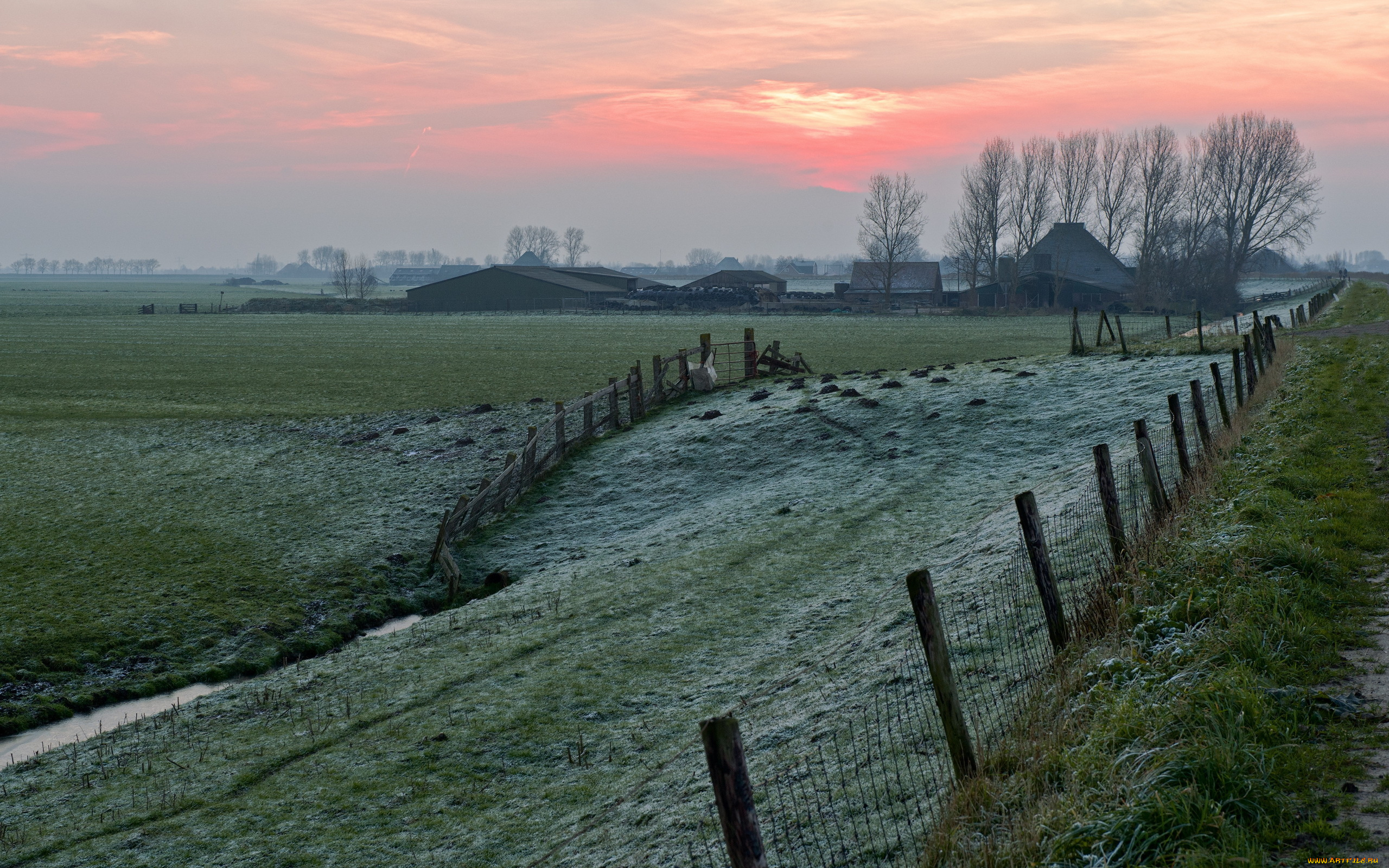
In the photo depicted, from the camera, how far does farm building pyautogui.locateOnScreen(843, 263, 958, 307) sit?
119m

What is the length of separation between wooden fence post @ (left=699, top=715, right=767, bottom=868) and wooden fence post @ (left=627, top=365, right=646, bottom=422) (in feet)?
71.4

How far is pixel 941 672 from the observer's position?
5.64 meters

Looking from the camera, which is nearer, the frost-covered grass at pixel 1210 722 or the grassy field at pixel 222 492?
the frost-covered grass at pixel 1210 722

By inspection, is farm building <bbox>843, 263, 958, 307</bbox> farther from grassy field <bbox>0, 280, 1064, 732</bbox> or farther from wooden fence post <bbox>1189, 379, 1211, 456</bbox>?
wooden fence post <bbox>1189, 379, 1211, 456</bbox>

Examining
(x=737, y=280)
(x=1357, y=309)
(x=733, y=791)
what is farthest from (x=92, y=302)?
(x=733, y=791)

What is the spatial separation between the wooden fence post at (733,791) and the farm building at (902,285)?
4571 inches

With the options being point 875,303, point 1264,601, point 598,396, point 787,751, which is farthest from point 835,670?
point 875,303

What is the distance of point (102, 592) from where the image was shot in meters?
14.1

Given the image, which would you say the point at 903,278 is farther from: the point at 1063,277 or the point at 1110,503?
the point at 1110,503

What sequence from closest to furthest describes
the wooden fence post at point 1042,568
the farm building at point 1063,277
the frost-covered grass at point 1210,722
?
the frost-covered grass at point 1210,722 < the wooden fence post at point 1042,568 < the farm building at point 1063,277

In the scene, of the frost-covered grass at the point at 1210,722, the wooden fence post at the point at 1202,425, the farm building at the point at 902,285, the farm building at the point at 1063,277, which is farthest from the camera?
the farm building at the point at 902,285

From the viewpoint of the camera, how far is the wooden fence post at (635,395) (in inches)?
1025

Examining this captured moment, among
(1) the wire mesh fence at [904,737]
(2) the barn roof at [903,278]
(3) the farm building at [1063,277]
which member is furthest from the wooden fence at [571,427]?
(2) the barn roof at [903,278]

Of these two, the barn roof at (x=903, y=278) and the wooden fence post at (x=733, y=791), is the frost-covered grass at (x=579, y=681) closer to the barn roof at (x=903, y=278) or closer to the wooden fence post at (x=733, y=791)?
the wooden fence post at (x=733, y=791)
